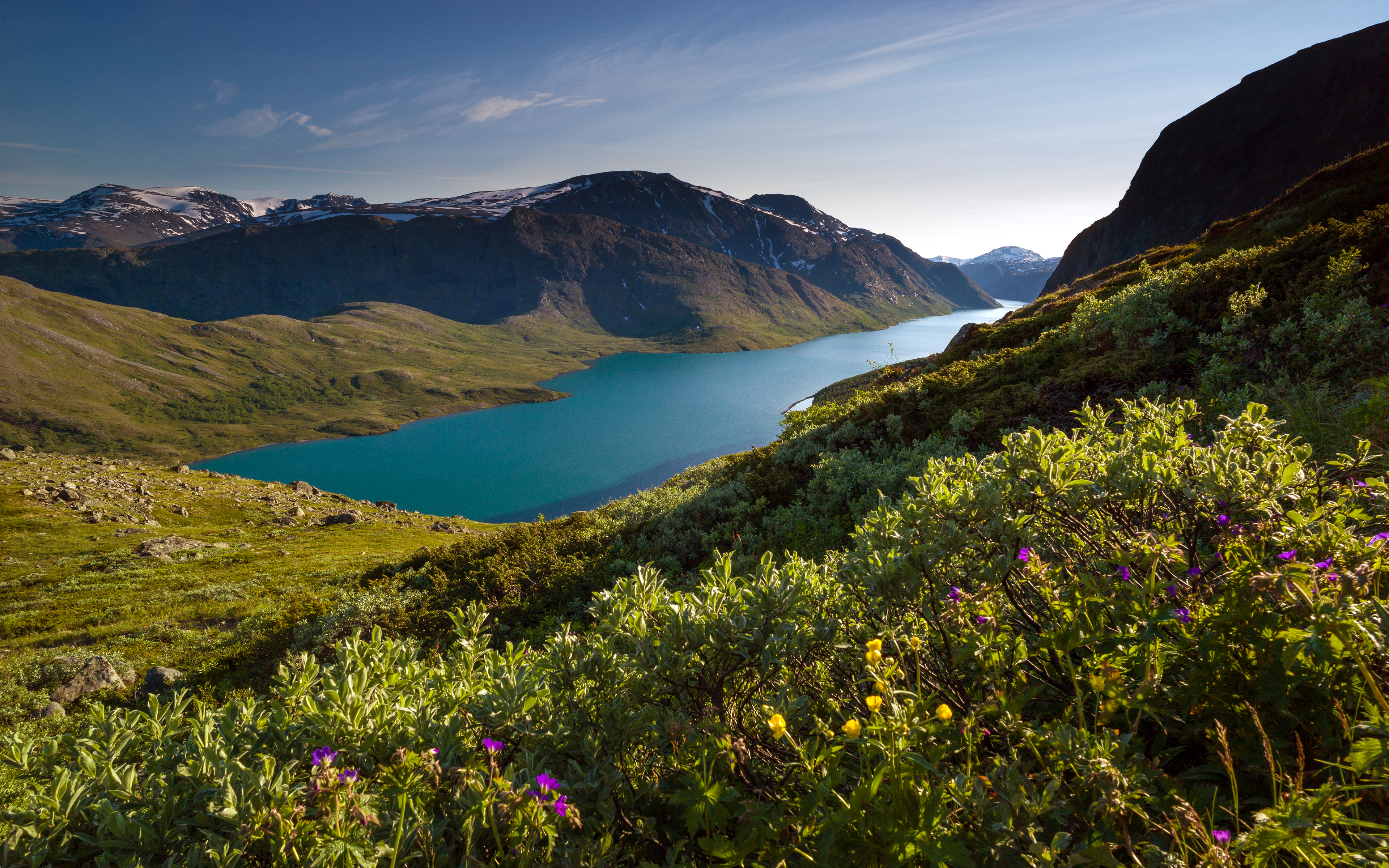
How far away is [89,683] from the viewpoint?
41.4ft

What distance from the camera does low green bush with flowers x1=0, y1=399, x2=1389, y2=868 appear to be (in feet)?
5.55

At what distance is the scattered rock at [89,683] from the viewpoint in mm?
12375

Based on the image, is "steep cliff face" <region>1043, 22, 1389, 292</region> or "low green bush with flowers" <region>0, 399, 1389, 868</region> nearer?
"low green bush with flowers" <region>0, 399, 1389, 868</region>

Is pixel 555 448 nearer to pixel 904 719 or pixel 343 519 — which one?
pixel 343 519

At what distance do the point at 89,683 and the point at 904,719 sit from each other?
19.3 m

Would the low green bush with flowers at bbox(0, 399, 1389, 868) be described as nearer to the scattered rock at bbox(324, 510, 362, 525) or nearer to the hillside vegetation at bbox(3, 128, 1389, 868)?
the hillside vegetation at bbox(3, 128, 1389, 868)

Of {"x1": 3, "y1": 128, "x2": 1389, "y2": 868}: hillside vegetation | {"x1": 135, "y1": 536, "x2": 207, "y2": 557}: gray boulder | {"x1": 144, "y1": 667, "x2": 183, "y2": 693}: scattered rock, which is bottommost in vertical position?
{"x1": 135, "y1": 536, "x2": 207, "y2": 557}: gray boulder

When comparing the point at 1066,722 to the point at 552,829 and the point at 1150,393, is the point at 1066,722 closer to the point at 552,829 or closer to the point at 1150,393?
the point at 552,829

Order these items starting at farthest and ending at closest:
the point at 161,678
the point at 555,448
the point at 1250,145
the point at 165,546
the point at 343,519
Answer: the point at 555,448, the point at 1250,145, the point at 343,519, the point at 165,546, the point at 161,678

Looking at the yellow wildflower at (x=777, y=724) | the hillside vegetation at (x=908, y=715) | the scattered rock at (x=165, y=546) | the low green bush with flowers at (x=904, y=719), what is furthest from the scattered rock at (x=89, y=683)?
the scattered rock at (x=165, y=546)

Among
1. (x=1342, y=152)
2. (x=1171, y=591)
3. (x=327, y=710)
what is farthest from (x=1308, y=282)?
(x=1342, y=152)

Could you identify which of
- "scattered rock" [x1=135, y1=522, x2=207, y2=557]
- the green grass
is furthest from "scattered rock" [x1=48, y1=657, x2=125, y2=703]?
"scattered rock" [x1=135, y1=522, x2=207, y2=557]

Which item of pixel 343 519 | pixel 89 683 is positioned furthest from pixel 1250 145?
pixel 89 683

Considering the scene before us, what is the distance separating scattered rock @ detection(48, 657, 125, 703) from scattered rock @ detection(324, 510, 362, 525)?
3153 centimetres
